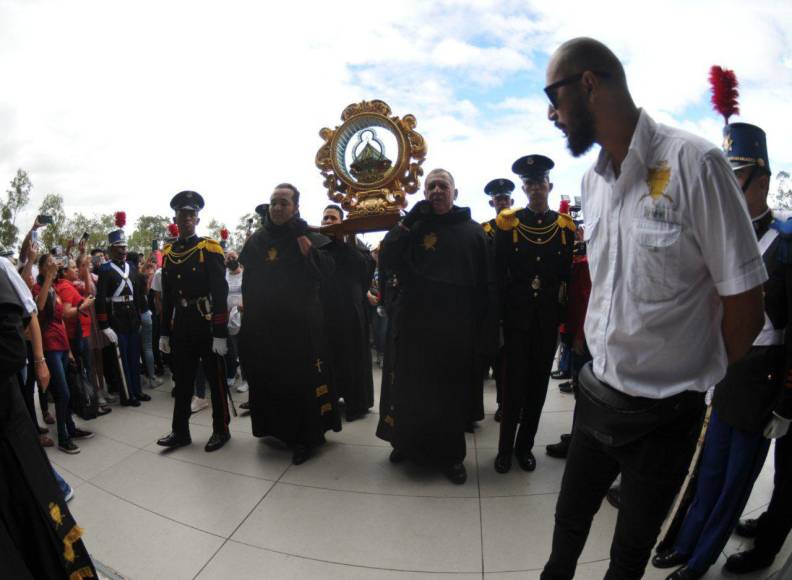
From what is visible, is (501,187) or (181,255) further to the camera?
(501,187)

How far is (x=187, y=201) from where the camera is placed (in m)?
4.14

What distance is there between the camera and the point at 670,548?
228cm

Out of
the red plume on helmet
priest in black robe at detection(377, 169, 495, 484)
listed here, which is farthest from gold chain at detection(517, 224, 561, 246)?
the red plume on helmet

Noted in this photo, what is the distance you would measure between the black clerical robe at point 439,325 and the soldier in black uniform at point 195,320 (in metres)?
1.65

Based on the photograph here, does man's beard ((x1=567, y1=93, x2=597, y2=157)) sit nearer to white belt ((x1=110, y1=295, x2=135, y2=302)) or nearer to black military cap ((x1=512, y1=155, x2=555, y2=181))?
black military cap ((x1=512, y1=155, x2=555, y2=181))

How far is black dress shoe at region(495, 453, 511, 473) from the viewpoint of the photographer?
3361mm

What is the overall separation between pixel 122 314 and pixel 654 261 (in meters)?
5.81

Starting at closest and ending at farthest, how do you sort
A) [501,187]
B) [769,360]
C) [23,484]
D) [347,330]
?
[23,484], [769,360], [347,330], [501,187]

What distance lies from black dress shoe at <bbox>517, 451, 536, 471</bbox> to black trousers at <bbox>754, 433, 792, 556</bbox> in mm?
1396

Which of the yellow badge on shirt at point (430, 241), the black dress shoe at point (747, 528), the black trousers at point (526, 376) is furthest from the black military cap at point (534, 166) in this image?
the black dress shoe at point (747, 528)

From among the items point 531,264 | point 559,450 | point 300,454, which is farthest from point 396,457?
point 531,264

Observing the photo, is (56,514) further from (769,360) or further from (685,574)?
(769,360)

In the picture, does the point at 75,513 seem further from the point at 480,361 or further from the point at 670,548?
the point at 670,548

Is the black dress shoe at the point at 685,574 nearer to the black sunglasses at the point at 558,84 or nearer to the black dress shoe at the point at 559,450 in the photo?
the black dress shoe at the point at 559,450
